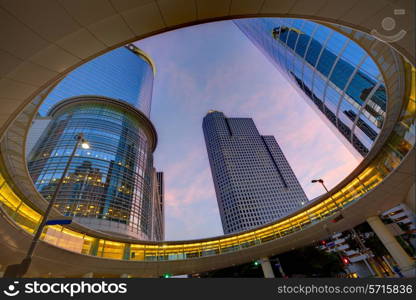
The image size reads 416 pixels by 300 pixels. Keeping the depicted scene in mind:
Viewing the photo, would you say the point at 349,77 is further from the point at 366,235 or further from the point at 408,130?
the point at 366,235

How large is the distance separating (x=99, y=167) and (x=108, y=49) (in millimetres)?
57966

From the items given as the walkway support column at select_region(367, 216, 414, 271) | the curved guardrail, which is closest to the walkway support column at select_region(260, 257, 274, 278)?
the curved guardrail

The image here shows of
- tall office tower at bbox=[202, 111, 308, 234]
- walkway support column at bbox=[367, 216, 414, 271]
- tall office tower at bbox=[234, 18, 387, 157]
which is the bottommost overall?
walkway support column at bbox=[367, 216, 414, 271]

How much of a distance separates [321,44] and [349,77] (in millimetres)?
6322

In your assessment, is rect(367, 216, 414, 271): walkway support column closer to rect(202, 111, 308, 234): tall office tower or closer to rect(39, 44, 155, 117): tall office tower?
rect(39, 44, 155, 117): tall office tower

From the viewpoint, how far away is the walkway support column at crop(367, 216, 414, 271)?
18.8 m

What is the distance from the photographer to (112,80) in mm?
97625

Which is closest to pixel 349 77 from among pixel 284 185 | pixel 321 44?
pixel 321 44

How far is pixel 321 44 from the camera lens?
85.3ft

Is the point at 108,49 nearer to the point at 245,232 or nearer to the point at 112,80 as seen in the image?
the point at 245,232

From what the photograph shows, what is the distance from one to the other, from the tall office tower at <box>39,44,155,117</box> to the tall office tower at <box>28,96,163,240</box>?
644 inches

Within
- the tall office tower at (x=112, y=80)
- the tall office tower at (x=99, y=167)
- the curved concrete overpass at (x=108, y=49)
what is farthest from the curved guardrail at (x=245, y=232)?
the tall office tower at (x=112, y=80)

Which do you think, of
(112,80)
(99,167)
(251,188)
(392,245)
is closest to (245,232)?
(392,245)

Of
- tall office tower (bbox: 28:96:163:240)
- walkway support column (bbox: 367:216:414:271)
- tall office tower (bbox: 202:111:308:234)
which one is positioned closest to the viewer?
walkway support column (bbox: 367:216:414:271)
